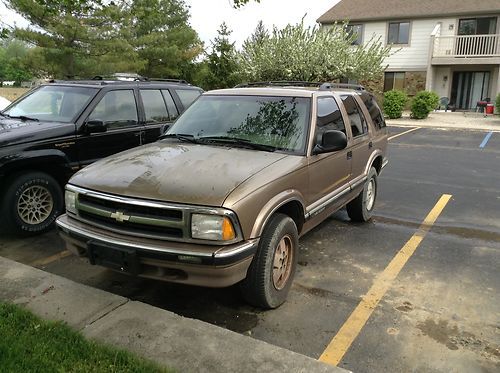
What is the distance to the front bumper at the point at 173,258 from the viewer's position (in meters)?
3.27

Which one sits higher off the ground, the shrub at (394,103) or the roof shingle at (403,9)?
the roof shingle at (403,9)

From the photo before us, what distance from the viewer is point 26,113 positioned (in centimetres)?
625

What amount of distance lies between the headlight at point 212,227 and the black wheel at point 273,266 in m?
0.43

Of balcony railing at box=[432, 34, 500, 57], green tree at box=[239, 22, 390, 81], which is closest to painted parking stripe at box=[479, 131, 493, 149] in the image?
green tree at box=[239, 22, 390, 81]

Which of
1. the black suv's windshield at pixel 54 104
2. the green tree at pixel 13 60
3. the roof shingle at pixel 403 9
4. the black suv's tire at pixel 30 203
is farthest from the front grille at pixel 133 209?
the green tree at pixel 13 60

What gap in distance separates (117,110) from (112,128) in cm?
30

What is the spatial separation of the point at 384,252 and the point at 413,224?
1265 mm

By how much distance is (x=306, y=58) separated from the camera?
21.2 meters

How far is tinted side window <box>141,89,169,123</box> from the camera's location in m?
6.88

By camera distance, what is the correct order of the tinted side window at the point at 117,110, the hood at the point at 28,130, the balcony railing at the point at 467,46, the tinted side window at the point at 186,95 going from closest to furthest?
the hood at the point at 28,130
the tinted side window at the point at 117,110
the tinted side window at the point at 186,95
the balcony railing at the point at 467,46

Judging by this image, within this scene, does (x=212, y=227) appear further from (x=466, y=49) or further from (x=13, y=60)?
(x=13, y=60)

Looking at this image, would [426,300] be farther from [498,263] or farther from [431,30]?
[431,30]

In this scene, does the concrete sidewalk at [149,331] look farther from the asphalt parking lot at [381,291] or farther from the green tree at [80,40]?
the green tree at [80,40]

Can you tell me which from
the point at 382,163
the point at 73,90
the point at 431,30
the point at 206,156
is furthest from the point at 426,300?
the point at 431,30
